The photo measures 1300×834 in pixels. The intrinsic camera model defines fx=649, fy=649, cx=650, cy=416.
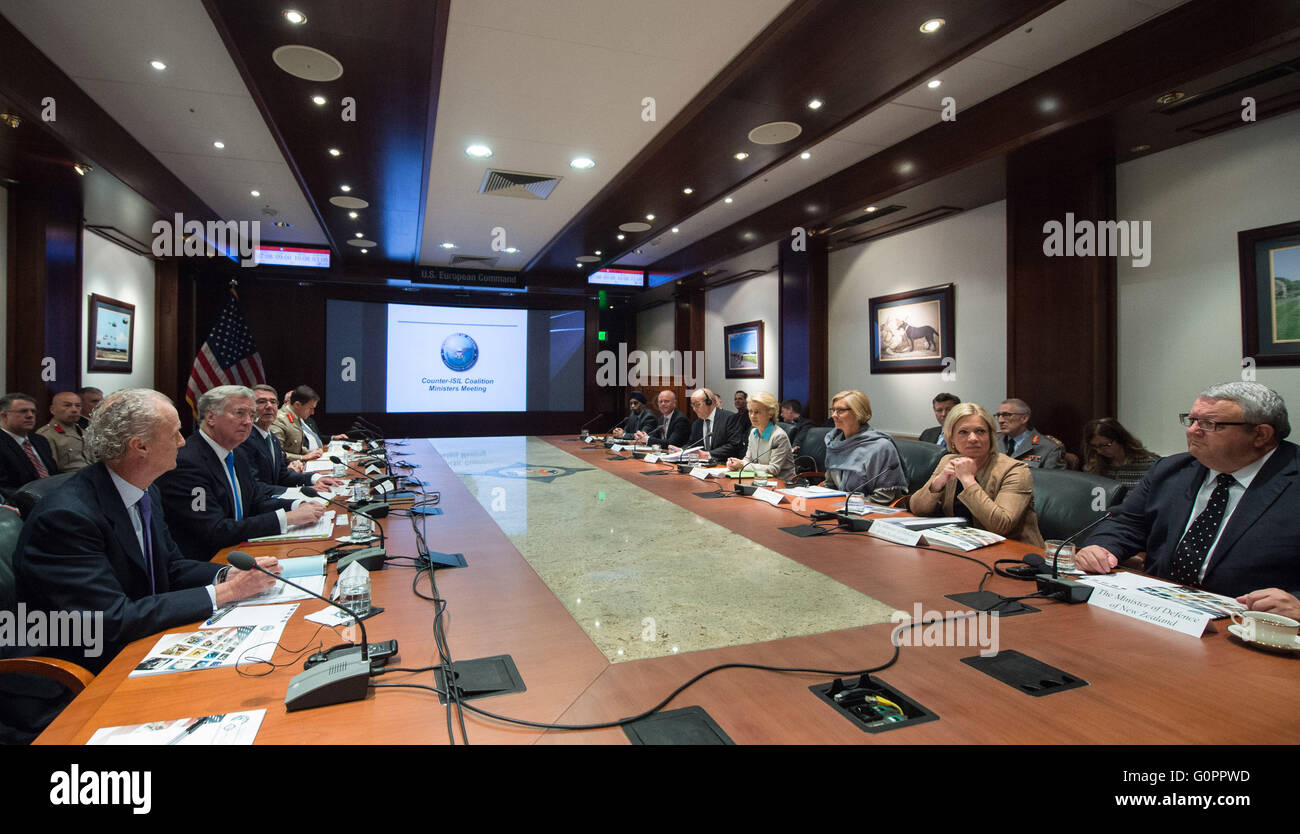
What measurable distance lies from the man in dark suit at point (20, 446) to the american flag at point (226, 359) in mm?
2468

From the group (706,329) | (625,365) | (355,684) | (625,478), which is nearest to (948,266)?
(625,478)

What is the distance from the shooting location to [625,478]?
4.24 metres

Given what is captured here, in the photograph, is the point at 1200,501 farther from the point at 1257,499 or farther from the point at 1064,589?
the point at 1064,589

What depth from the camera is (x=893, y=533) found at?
247 centimetres

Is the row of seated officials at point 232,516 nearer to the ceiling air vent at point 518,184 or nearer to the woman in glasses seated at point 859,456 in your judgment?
the woman in glasses seated at point 859,456

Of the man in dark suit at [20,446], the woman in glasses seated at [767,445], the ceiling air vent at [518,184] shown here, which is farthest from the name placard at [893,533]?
the man in dark suit at [20,446]

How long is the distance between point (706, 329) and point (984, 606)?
8.62 m

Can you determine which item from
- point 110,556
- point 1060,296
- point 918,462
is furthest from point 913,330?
point 110,556

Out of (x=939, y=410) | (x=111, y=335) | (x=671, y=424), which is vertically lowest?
(x=671, y=424)

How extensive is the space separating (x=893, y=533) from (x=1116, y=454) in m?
2.40

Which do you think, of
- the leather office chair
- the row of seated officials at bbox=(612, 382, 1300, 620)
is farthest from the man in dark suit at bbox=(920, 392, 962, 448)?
the leather office chair
